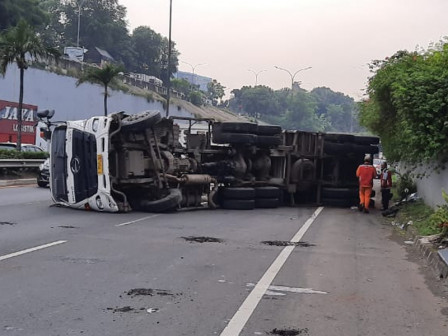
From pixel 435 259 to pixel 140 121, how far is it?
7.88 metres

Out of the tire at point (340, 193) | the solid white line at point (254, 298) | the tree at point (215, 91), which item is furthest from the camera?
the tree at point (215, 91)

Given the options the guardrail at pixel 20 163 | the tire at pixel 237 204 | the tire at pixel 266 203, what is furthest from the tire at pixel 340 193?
the guardrail at pixel 20 163

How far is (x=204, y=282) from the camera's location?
8039mm

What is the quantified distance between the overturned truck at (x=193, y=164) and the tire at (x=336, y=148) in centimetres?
3

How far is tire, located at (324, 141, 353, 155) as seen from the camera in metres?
20.4

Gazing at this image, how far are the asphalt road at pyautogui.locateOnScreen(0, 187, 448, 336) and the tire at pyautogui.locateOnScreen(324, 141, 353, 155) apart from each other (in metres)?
6.60

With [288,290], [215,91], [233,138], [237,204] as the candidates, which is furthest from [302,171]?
[215,91]

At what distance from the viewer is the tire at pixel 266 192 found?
751 inches

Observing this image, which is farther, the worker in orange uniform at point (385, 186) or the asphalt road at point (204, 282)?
the worker in orange uniform at point (385, 186)

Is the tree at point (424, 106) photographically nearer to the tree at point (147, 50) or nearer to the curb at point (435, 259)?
the curb at point (435, 259)

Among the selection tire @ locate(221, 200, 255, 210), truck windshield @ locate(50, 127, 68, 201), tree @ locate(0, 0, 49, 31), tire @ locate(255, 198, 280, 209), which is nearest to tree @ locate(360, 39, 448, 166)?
tire @ locate(255, 198, 280, 209)

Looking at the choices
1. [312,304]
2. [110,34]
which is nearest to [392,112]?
[312,304]

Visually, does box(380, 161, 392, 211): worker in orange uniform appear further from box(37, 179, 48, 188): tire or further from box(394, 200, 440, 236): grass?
box(37, 179, 48, 188): tire

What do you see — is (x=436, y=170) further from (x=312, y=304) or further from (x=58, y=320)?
(x=58, y=320)
